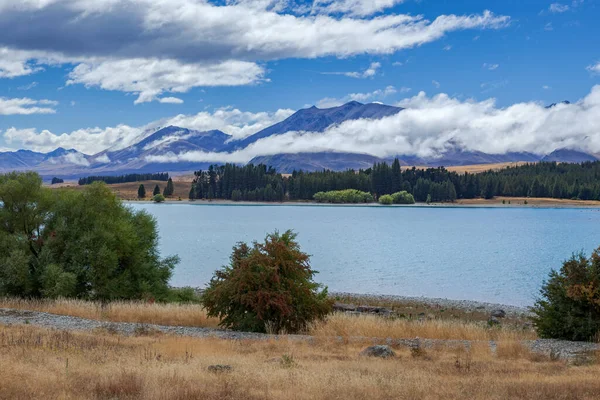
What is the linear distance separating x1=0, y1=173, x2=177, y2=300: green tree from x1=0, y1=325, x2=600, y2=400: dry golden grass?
15620 millimetres

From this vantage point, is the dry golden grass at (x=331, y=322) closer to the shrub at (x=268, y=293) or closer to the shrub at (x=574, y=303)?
the shrub at (x=268, y=293)

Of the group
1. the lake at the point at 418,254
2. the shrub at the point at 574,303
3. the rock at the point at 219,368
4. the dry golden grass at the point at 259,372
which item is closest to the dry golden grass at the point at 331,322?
the shrub at the point at 574,303

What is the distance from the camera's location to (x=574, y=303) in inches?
818

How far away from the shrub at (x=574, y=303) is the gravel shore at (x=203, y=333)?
71 cm

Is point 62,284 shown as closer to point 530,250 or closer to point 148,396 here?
point 148,396

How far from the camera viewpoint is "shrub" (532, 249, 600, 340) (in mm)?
20000

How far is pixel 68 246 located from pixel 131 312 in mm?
10469

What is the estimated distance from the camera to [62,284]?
32.8m

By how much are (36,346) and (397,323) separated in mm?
13947

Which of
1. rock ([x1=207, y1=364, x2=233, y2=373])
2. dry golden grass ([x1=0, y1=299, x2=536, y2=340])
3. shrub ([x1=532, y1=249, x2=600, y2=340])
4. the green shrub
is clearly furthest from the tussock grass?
the green shrub

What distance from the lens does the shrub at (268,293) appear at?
910 inches

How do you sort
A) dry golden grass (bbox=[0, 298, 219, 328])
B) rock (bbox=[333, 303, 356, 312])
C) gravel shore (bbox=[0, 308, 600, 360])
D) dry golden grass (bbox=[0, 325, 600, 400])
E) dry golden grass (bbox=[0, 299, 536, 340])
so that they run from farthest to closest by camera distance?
rock (bbox=[333, 303, 356, 312]) < dry golden grass (bbox=[0, 298, 219, 328]) < dry golden grass (bbox=[0, 299, 536, 340]) < gravel shore (bbox=[0, 308, 600, 360]) < dry golden grass (bbox=[0, 325, 600, 400])

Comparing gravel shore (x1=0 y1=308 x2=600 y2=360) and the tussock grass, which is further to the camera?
the tussock grass

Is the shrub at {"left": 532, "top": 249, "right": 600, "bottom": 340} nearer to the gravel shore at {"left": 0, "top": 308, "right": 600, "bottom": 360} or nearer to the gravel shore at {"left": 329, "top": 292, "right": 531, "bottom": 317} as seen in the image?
the gravel shore at {"left": 0, "top": 308, "right": 600, "bottom": 360}
